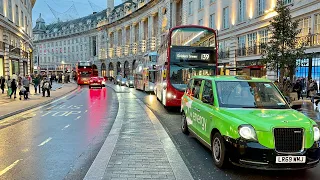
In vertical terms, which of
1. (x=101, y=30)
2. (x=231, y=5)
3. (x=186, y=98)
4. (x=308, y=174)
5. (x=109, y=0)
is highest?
(x=109, y=0)

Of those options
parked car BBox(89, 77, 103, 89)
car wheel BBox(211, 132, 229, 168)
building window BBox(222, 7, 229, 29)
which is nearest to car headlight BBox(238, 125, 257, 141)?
car wheel BBox(211, 132, 229, 168)

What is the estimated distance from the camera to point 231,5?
112 ft

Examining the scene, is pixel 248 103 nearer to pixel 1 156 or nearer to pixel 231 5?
pixel 1 156

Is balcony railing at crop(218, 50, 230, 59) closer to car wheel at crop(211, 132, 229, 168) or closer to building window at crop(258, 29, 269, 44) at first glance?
building window at crop(258, 29, 269, 44)

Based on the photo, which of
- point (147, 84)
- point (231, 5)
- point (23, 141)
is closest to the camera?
point (23, 141)

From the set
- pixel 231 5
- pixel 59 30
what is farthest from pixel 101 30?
pixel 231 5

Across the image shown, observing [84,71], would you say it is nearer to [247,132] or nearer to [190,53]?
[190,53]

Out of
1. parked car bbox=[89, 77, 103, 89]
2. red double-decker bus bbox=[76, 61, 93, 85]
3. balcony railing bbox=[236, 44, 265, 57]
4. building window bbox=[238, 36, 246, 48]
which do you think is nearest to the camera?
balcony railing bbox=[236, 44, 265, 57]

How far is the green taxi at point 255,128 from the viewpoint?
505 centimetres

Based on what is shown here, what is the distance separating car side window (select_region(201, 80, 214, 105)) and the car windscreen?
19cm

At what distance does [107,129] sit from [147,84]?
69.4ft

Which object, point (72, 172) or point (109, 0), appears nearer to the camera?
point (72, 172)

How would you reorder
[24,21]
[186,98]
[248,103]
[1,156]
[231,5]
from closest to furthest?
[248,103] → [1,156] → [186,98] → [231,5] → [24,21]

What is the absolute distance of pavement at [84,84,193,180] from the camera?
525cm
